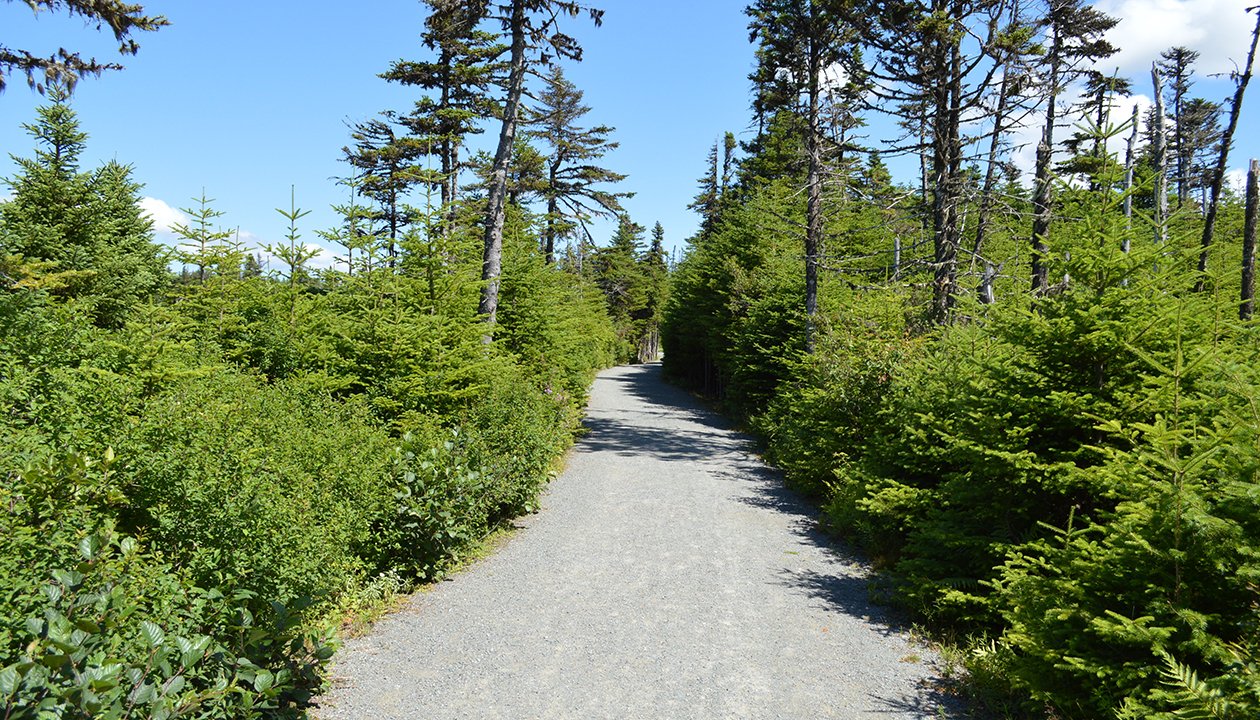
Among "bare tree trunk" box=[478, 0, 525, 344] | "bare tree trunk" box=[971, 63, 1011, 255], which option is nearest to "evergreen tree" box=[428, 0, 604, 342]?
"bare tree trunk" box=[478, 0, 525, 344]

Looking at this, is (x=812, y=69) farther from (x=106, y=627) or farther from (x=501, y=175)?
(x=106, y=627)

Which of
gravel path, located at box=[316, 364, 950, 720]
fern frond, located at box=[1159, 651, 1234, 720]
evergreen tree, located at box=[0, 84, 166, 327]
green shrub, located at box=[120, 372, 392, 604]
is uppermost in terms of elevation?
evergreen tree, located at box=[0, 84, 166, 327]

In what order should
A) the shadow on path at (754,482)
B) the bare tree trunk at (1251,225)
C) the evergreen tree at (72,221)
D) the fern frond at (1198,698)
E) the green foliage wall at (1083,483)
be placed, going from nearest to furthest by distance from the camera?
1. the fern frond at (1198,698)
2. the green foliage wall at (1083,483)
3. the shadow on path at (754,482)
4. the evergreen tree at (72,221)
5. the bare tree trunk at (1251,225)

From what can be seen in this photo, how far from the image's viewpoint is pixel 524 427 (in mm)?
9906

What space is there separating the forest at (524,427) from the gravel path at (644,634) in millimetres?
485

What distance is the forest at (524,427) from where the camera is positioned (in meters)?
3.38

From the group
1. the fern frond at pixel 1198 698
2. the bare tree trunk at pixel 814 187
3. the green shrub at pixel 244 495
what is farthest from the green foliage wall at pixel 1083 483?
the bare tree trunk at pixel 814 187

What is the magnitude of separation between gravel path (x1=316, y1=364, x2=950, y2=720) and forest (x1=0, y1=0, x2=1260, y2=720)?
1.59ft

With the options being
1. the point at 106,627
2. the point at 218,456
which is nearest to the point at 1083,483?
the point at 106,627

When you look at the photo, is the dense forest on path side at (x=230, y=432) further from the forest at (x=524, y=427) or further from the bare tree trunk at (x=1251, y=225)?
the bare tree trunk at (x=1251, y=225)

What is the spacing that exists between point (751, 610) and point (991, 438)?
2.81 meters

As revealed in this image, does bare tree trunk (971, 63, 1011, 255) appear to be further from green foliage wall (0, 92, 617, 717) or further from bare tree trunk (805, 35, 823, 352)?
green foliage wall (0, 92, 617, 717)

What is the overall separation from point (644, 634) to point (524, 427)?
182 inches

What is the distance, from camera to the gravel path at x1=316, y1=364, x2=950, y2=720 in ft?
15.5
